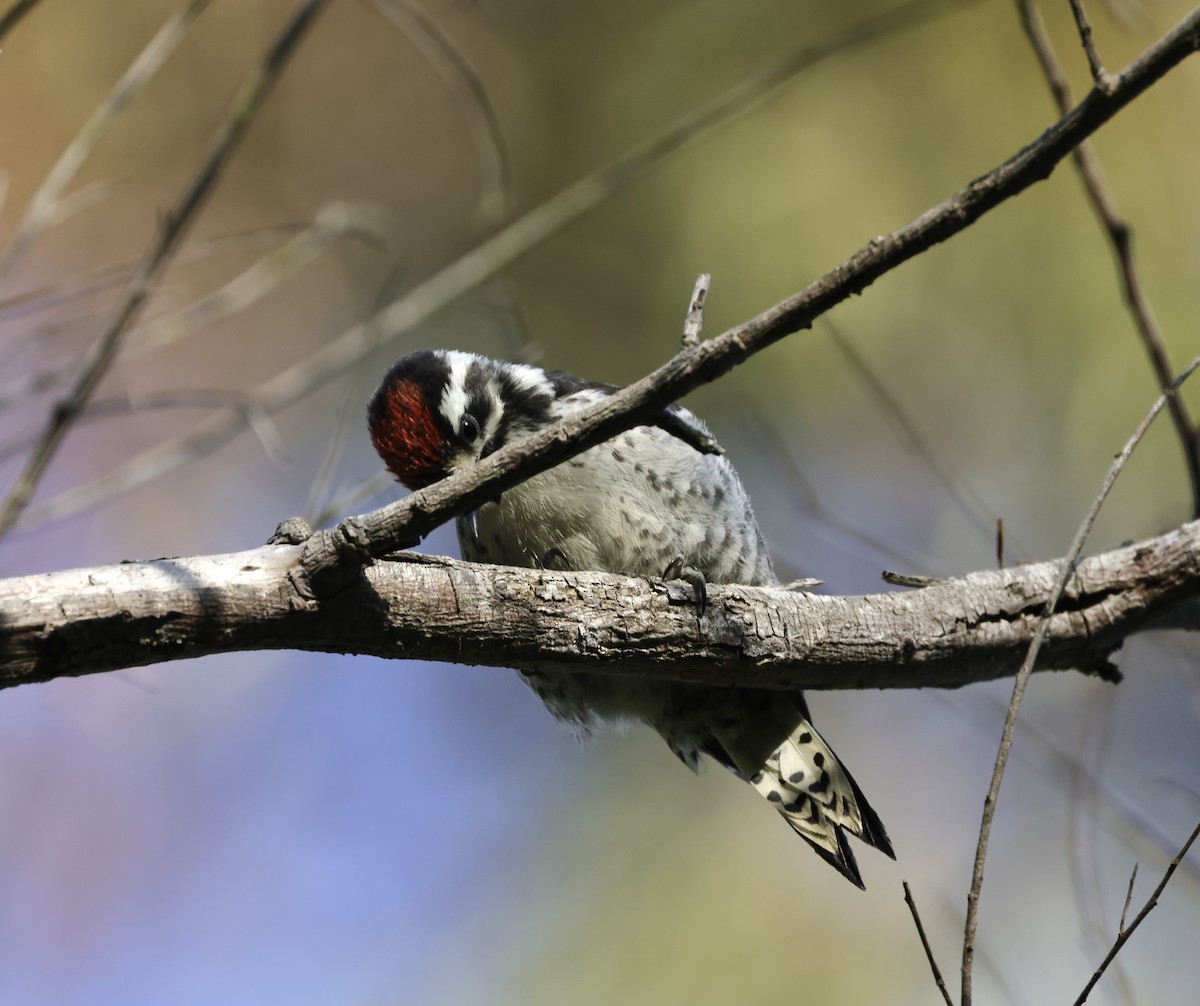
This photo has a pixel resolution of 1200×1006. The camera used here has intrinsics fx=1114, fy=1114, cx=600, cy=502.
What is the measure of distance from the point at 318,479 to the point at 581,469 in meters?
0.78

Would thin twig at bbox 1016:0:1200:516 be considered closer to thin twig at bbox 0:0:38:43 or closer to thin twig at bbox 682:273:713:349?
thin twig at bbox 682:273:713:349

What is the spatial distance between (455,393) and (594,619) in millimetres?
1284

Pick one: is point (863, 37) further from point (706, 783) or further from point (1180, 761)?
point (706, 783)

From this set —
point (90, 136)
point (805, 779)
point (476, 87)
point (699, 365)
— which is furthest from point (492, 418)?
point (699, 365)

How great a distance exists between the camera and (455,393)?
348 cm

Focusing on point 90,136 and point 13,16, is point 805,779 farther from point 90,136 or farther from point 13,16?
point 13,16

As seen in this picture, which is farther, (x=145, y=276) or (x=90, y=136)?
(x=90, y=136)

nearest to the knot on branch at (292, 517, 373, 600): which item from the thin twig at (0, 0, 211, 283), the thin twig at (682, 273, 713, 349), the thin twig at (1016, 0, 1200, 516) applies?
the thin twig at (682, 273, 713, 349)

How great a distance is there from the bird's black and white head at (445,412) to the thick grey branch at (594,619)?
956 millimetres

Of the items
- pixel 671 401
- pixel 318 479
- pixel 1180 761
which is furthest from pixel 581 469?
pixel 1180 761

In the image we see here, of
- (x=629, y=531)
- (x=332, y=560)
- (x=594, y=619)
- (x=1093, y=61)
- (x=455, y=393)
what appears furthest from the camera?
(x=455, y=393)

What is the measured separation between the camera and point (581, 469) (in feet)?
10.7

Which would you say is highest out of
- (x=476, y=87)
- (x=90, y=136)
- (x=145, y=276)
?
(x=476, y=87)

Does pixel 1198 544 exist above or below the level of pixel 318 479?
below
